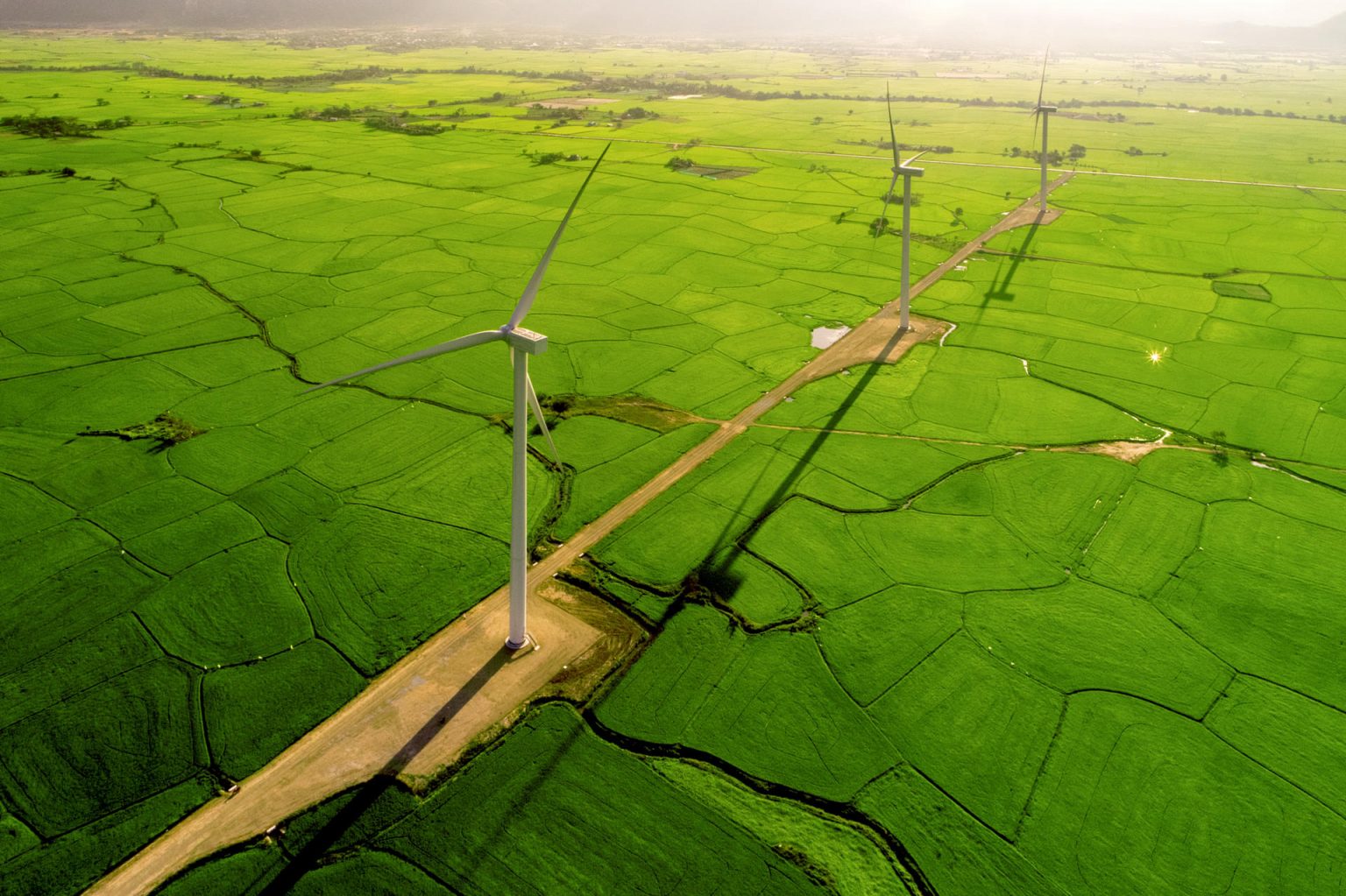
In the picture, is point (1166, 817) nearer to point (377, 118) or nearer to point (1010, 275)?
point (1010, 275)

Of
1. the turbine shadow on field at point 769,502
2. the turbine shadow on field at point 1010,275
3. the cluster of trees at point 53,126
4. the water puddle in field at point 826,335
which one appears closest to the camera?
the turbine shadow on field at point 769,502

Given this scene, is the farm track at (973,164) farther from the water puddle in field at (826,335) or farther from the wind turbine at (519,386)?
the wind turbine at (519,386)

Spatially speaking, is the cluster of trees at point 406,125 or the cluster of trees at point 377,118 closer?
the cluster of trees at point 406,125

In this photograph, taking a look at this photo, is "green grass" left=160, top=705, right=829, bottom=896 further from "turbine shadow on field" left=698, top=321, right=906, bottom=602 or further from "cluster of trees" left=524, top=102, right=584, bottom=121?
"cluster of trees" left=524, top=102, right=584, bottom=121

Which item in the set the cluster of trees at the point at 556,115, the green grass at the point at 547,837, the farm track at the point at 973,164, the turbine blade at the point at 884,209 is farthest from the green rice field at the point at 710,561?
the cluster of trees at the point at 556,115

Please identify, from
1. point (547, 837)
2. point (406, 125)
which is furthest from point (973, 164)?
point (547, 837)

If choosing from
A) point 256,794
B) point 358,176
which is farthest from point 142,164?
point 256,794

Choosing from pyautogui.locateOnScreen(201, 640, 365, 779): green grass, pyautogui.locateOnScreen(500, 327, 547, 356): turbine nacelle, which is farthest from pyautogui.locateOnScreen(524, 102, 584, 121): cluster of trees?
pyautogui.locateOnScreen(201, 640, 365, 779): green grass
